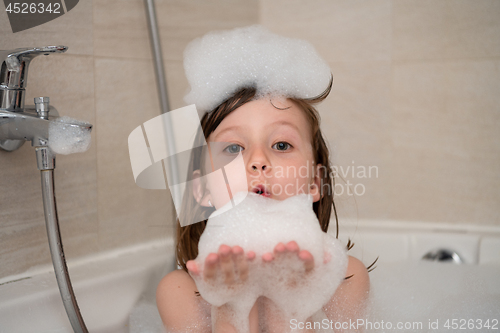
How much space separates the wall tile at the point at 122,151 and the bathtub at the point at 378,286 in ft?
0.16

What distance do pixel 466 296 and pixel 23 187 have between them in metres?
0.98

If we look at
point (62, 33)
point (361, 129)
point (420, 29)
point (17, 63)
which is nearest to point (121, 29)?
point (62, 33)

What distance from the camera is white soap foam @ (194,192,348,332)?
2.15ft

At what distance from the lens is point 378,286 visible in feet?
3.41

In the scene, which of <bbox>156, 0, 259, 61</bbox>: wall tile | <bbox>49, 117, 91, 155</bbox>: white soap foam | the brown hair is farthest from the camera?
<bbox>156, 0, 259, 61</bbox>: wall tile

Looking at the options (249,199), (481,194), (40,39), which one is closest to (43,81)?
(40,39)

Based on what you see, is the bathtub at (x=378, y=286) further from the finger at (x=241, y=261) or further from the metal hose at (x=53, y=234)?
the finger at (x=241, y=261)

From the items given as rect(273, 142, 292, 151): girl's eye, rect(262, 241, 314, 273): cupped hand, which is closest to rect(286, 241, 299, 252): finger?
rect(262, 241, 314, 273): cupped hand

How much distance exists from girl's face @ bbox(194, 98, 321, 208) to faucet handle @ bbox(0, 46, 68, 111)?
33cm

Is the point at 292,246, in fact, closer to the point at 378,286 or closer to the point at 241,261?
the point at 241,261

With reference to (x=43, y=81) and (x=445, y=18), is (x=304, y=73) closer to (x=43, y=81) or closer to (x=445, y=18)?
(x=43, y=81)

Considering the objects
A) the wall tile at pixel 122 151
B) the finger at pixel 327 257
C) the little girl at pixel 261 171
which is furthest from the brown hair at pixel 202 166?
the finger at pixel 327 257

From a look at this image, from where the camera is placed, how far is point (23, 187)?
77 centimetres

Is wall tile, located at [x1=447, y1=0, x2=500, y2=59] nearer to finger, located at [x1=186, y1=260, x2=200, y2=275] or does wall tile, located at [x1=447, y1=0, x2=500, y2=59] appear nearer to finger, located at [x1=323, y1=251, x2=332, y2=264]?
finger, located at [x1=323, y1=251, x2=332, y2=264]
